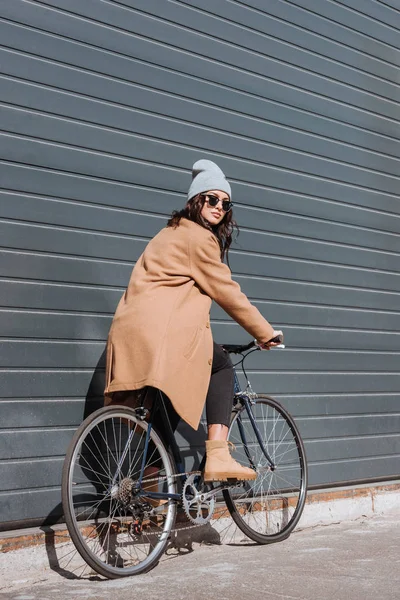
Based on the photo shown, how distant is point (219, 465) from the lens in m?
4.61

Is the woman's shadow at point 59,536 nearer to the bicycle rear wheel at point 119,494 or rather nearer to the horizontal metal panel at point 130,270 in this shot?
the bicycle rear wheel at point 119,494

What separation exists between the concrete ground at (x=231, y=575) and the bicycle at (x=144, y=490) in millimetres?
129

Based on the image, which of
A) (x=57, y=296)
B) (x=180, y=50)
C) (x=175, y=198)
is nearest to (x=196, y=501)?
(x=57, y=296)

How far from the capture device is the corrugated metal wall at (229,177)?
4.65 metres

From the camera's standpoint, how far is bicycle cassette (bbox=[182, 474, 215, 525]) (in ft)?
14.9

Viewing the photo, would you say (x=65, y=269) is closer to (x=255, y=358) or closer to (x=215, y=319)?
(x=215, y=319)

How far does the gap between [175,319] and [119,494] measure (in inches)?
34.1

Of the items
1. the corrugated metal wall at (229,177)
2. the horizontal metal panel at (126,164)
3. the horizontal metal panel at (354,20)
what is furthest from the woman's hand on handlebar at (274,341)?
the horizontal metal panel at (354,20)

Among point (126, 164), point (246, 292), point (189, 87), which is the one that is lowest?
point (246, 292)

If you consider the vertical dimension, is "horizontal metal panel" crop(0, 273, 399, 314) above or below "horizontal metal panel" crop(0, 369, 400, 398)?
above

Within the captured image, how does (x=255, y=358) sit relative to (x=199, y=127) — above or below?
below

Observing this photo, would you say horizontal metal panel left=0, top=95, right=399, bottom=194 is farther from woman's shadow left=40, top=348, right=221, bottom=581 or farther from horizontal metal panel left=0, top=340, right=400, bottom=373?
woman's shadow left=40, top=348, right=221, bottom=581

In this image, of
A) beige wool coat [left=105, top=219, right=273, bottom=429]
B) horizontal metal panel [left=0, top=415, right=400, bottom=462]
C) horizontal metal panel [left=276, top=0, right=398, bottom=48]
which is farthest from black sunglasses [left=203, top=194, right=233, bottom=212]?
horizontal metal panel [left=276, top=0, right=398, bottom=48]

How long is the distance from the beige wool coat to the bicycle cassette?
36 centimetres
